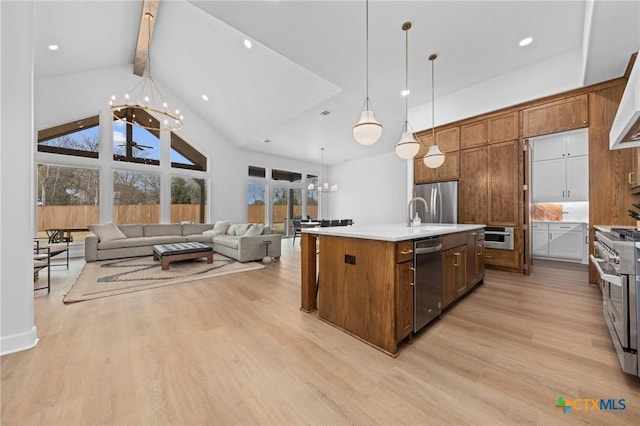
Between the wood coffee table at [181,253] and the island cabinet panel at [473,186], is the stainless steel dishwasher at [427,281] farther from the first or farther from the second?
the wood coffee table at [181,253]

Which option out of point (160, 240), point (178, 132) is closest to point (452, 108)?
point (160, 240)

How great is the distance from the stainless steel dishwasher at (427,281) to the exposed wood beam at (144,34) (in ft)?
20.3

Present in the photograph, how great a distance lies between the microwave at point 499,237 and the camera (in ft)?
13.4

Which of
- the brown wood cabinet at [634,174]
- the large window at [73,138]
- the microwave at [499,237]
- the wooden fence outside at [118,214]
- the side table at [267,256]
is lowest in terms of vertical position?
the side table at [267,256]

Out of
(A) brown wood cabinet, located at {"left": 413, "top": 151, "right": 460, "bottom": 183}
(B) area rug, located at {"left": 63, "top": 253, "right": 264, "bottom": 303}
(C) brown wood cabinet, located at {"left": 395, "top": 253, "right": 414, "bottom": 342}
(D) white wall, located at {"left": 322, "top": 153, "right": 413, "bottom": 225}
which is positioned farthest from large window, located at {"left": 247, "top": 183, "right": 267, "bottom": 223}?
(C) brown wood cabinet, located at {"left": 395, "top": 253, "right": 414, "bottom": 342}

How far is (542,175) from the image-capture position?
18.1ft

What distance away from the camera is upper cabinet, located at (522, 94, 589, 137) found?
353 cm

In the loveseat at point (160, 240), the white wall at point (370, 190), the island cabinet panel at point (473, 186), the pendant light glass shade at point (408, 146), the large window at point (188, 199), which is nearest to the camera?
the pendant light glass shade at point (408, 146)

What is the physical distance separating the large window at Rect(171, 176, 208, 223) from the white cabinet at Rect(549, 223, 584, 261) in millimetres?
9120

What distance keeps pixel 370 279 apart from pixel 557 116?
4192 millimetres

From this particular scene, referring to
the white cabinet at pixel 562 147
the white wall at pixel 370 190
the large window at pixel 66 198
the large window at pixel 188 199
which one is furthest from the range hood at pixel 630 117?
the large window at pixel 66 198

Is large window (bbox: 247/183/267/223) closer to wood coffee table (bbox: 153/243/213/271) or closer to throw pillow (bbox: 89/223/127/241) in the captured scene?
throw pillow (bbox: 89/223/127/241)

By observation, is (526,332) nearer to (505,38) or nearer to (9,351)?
(505,38)

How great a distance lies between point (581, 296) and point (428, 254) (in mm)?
2542
